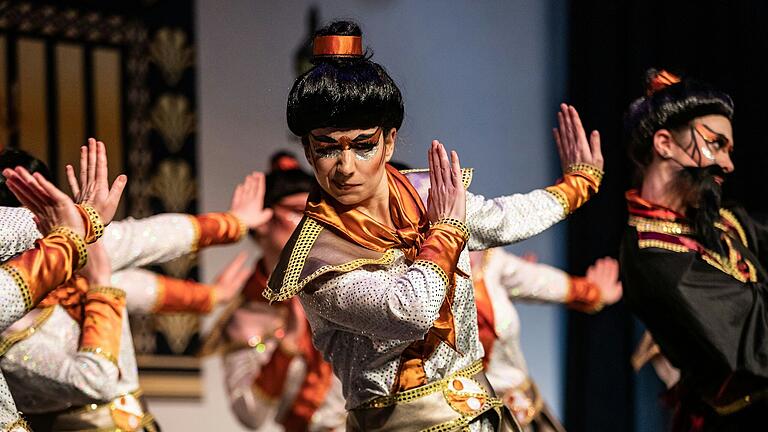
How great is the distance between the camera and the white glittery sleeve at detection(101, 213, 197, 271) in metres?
3.80

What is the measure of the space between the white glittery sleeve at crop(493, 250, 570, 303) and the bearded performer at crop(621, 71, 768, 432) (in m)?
0.89

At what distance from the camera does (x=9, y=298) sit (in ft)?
9.03

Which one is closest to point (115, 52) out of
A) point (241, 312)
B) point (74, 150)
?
point (74, 150)

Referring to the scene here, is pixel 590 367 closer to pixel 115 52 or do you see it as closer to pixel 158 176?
pixel 158 176

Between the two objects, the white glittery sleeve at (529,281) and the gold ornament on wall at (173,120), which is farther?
the gold ornament on wall at (173,120)

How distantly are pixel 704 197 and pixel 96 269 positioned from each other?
1676 mm

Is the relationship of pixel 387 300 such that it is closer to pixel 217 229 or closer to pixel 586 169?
pixel 586 169

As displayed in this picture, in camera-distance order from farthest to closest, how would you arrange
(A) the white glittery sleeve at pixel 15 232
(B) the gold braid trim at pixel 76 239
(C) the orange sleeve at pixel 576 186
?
(C) the orange sleeve at pixel 576 186 < (A) the white glittery sleeve at pixel 15 232 < (B) the gold braid trim at pixel 76 239

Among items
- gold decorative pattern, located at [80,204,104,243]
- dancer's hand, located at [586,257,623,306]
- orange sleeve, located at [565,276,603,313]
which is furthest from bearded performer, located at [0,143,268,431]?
dancer's hand, located at [586,257,623,306]

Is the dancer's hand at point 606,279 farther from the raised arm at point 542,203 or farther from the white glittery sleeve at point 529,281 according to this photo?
the raised arm at point 542,203

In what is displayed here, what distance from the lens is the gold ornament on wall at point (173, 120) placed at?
6.16m

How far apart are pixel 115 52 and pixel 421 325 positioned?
351 cm

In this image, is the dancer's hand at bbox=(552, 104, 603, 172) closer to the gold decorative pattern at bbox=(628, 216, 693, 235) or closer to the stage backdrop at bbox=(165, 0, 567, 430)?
the gold decorative pattern at bbox=(628, 216, 693, 235)

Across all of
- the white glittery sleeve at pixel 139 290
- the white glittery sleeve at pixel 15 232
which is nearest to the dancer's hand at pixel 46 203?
the white glittery sleeve at pixel 15 232
